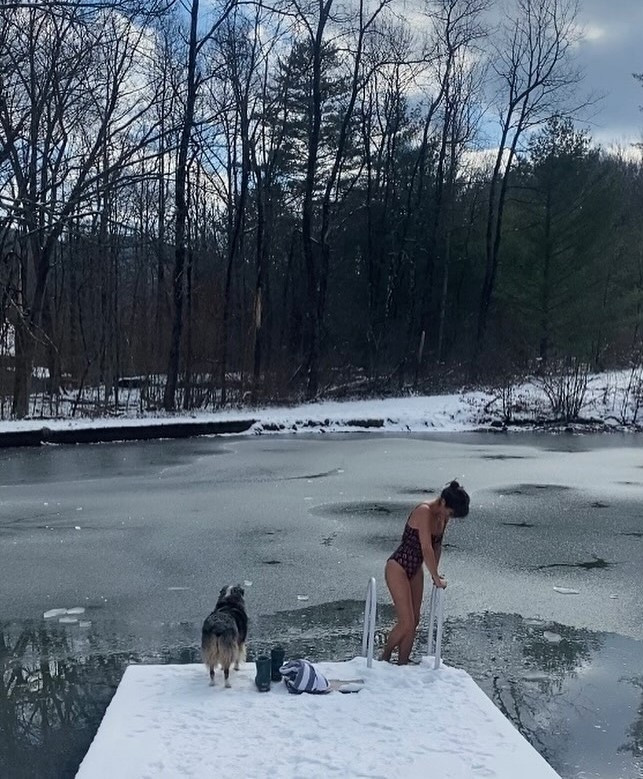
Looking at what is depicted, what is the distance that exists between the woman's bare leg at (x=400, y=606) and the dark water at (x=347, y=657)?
1.83 feet

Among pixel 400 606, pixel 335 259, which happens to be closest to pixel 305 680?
pixel 400 606

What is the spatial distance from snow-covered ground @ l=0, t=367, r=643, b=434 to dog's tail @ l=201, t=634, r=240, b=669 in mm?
16934

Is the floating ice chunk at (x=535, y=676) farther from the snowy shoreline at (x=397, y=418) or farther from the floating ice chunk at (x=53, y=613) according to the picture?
the snowy shoreline at (x=397, y=418)

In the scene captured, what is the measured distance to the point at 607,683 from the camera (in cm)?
649

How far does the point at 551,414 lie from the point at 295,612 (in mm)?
20192

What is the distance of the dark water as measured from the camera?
17.4 feet

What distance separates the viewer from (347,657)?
6930mm

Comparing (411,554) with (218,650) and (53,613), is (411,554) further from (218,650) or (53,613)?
(53,613)

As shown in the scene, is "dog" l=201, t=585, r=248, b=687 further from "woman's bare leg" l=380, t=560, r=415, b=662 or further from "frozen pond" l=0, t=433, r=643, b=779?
"woman's bare leg" l=380, t=560, r=415, b=662

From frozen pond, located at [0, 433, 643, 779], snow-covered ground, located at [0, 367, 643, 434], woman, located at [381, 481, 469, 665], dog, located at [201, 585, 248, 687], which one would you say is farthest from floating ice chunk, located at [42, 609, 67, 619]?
snow-covered ground, located at [0, 367, 643, 434]

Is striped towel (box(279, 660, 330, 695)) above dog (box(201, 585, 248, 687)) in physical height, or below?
below

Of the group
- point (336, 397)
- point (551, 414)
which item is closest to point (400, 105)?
point (336, 397)

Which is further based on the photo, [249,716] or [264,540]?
[264,540]

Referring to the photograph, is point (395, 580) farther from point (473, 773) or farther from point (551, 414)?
point (551, 414)
